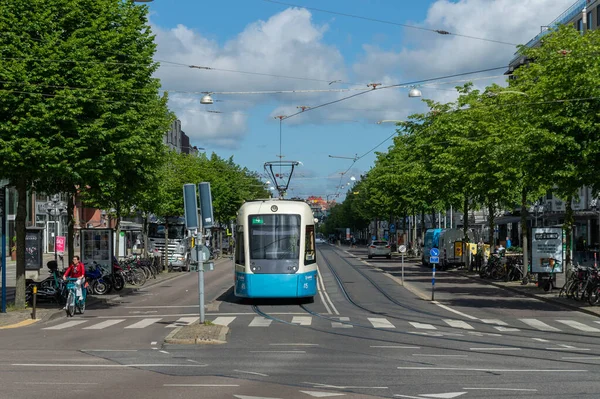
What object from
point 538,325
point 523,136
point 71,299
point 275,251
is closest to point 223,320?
point 275,251

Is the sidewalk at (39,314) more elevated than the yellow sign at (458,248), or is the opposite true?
the yellow sign at (458,248)

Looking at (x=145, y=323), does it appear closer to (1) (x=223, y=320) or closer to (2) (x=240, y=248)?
(1) (x=223, y=320)

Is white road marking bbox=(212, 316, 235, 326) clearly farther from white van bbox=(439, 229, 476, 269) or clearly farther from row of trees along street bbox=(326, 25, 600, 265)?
white van bbox=(439, 229, 476, 269)

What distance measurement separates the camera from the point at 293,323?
2408 centimetres

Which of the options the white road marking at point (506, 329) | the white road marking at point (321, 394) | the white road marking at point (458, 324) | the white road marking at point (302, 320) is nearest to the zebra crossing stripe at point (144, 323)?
the white road marking at point (302, 320)

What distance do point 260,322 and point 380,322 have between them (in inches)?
124

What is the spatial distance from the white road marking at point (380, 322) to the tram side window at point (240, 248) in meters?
5.40

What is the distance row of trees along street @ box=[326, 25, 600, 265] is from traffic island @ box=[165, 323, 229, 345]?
12474 mm

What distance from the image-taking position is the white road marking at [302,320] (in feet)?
78.9

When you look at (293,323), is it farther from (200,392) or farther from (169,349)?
(200,392)

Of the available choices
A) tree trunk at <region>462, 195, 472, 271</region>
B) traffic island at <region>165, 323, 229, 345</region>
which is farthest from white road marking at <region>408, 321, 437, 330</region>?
tree trunk at <region>462, 195, 472, 271</region>

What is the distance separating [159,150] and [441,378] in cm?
2094

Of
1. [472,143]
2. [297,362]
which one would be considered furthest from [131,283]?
[297,362]

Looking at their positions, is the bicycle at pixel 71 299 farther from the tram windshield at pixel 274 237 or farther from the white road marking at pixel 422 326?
the white road marking at pixel 422 326
